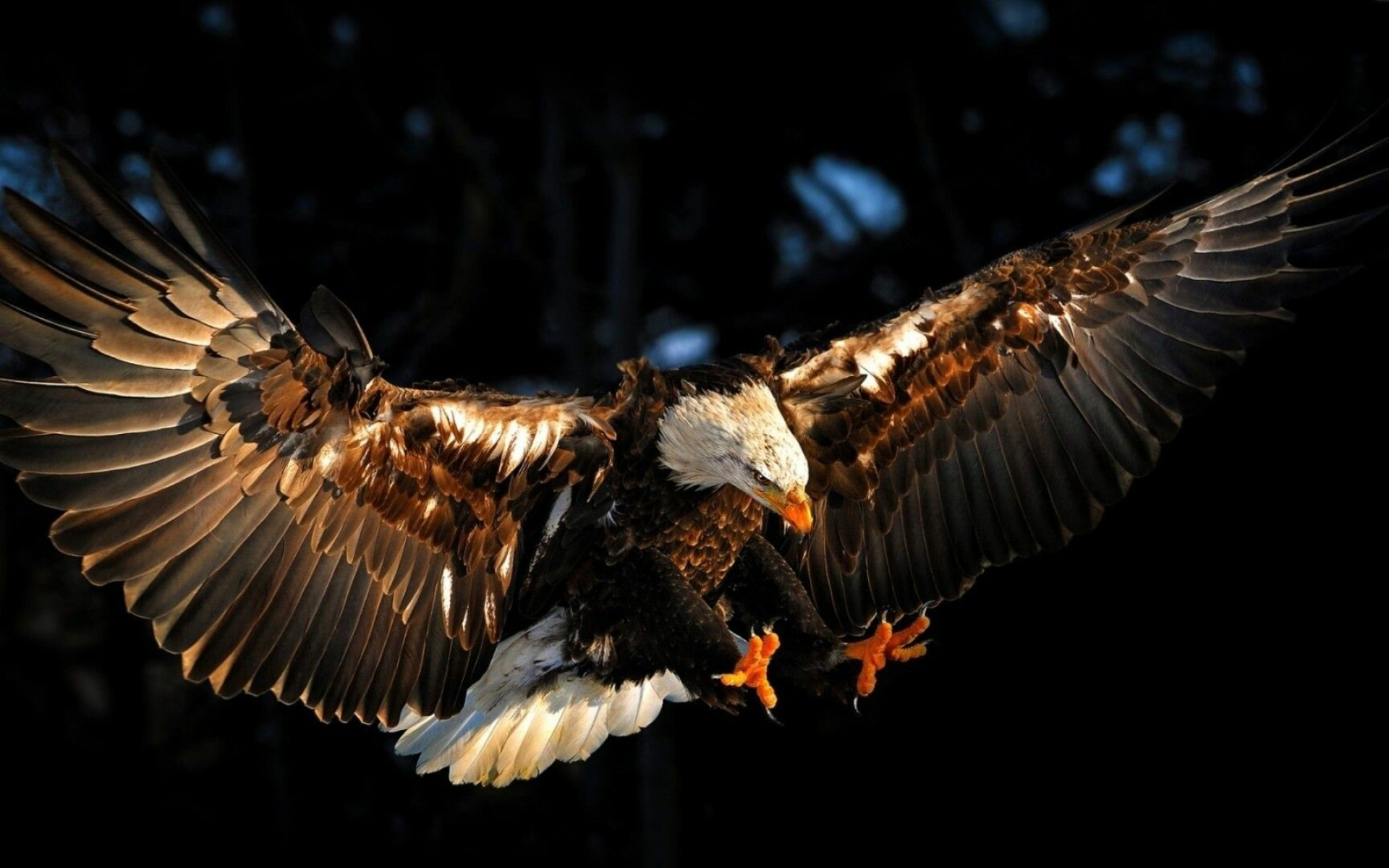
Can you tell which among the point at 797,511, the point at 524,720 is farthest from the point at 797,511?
the point at 524,720

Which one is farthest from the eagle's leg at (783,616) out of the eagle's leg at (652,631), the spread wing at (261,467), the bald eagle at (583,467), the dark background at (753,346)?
the dark background at (753,346)

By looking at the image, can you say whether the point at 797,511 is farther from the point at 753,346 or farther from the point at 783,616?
the point at 753,346

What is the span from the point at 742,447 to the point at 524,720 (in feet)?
3.46

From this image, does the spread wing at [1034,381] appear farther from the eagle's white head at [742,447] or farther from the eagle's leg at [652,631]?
the eagle's leg at [652,631]

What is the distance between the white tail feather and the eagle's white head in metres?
0.68

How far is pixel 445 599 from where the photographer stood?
3217 millimetres

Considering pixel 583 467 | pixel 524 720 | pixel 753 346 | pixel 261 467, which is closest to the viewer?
pixel 261 467

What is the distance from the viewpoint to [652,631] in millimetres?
3258

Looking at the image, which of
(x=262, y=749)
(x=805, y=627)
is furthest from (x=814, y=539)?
Result: (x=262, y=749)

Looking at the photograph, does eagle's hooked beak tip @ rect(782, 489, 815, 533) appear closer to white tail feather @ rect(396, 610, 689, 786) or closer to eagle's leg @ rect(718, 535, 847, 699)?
eagle's leg @ rect(718, 535, 847, 699)

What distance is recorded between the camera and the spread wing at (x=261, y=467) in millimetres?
2613

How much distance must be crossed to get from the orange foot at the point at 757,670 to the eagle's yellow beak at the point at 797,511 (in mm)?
242

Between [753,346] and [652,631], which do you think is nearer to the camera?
[652,631]

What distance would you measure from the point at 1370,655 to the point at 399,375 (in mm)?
3833
